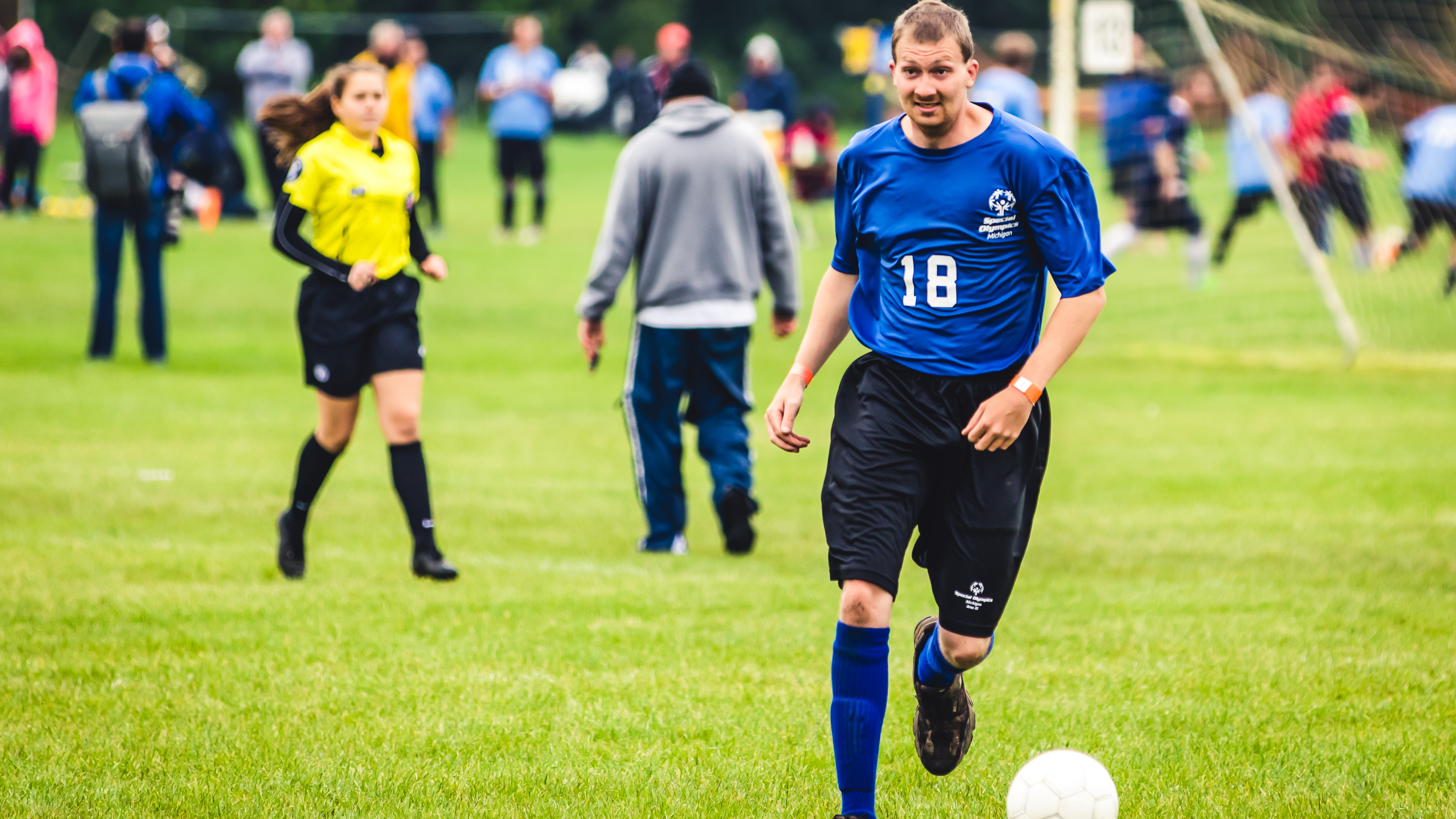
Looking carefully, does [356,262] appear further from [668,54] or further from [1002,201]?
[668,54]

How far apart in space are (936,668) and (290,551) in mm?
3394

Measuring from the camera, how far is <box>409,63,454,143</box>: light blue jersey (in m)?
18.6

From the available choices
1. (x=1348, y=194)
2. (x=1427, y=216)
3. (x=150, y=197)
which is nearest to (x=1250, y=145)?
(x=1348, y=194)

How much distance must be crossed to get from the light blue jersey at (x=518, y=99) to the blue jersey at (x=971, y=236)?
15545mm

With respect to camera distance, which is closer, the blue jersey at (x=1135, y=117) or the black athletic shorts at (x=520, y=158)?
the blue jersey at (x=1135, y=117)

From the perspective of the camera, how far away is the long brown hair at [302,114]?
20.8 feet

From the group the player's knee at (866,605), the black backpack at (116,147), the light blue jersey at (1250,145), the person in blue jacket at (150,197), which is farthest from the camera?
the light blue jersey at (1250,145)

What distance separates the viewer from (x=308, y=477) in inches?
257

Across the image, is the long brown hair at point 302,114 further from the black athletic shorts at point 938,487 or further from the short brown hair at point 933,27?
the black athletic shorts at point 938,487

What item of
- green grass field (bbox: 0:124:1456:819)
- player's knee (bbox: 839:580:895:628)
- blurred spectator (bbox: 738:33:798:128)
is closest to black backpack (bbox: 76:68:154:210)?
green grass field (bbox: 0:124:1456:819)

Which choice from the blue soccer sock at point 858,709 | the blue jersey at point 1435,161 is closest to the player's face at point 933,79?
the blue soccer sock at point 858,709

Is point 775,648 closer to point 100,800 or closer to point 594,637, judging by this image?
point 594,637

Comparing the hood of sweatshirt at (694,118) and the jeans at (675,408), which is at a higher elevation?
the hood of sweatshirt at (694,118)

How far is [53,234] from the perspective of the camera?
732 inches
